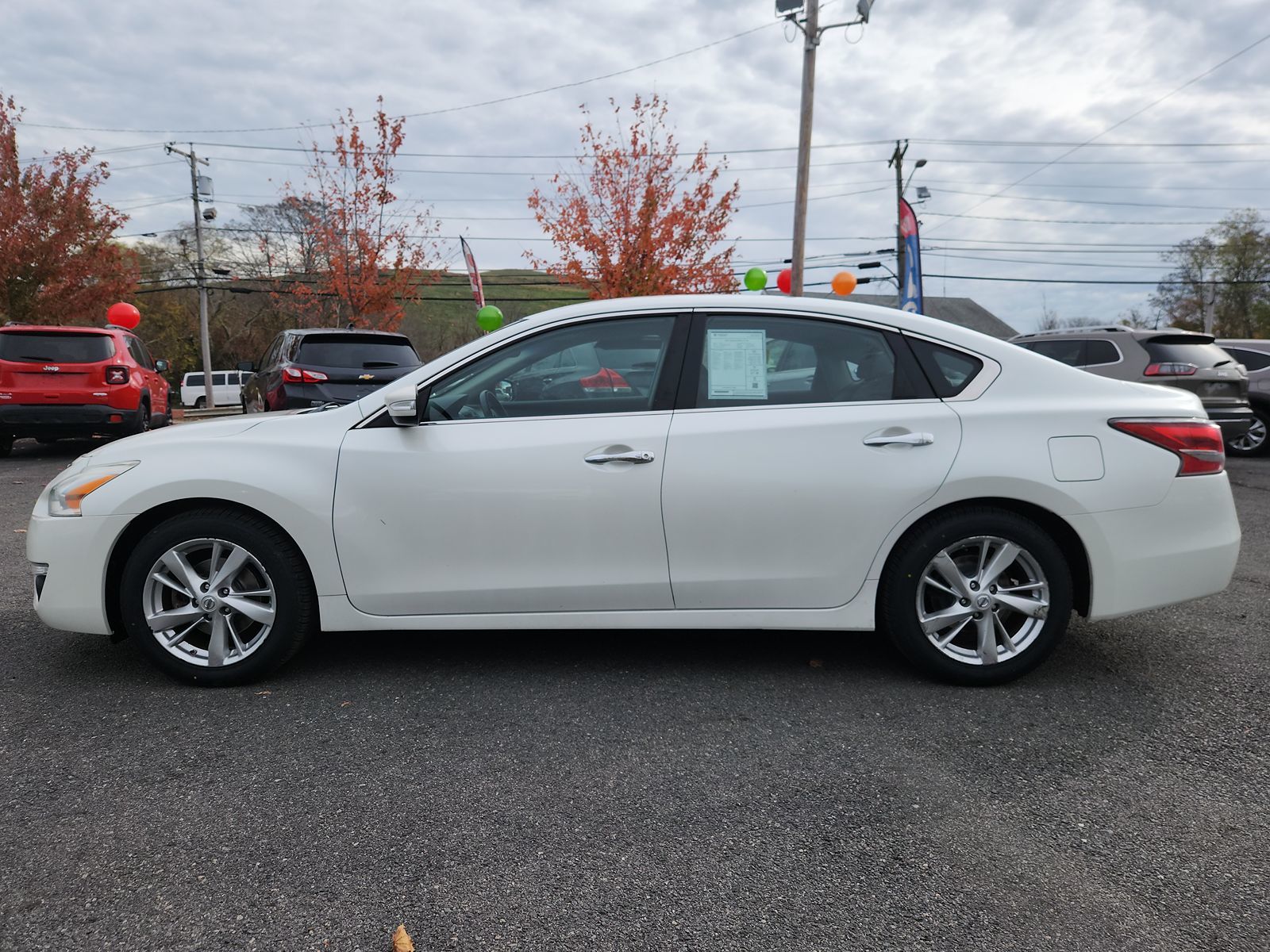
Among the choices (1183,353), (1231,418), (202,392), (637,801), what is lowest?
(637,801)

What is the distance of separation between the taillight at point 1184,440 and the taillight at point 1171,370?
7.92 metres

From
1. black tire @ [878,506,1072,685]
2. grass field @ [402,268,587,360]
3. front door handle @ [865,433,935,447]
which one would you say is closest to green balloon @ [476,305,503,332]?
front door handle @ [865,433,935,447]

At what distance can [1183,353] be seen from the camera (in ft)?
33.9

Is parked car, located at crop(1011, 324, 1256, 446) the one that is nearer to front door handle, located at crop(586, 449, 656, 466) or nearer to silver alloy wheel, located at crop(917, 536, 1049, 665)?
silver alloy wheel, located at crop(917, 536, 1049, 665)

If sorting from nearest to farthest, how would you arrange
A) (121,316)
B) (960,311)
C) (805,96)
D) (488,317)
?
(805,96) → (488,317) → (121,316) → (960,311)

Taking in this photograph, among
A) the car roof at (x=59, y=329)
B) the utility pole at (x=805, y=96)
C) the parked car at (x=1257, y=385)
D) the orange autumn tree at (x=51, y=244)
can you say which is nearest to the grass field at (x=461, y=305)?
the orange autumn tree at (x=51, y=244)

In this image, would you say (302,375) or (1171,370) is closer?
(302,375)

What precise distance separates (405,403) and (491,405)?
34cm

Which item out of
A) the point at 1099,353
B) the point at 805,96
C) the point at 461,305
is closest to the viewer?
the point at 1099,353

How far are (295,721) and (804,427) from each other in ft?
→ 7.21

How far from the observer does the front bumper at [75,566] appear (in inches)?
135

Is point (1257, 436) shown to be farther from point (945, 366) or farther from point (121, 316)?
point (121, 316)

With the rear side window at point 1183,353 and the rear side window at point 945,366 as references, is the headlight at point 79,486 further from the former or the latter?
the rear side window at point 1183,353

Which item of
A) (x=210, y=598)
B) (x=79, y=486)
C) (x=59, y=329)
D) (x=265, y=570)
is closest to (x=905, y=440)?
(x=265, y=570)
